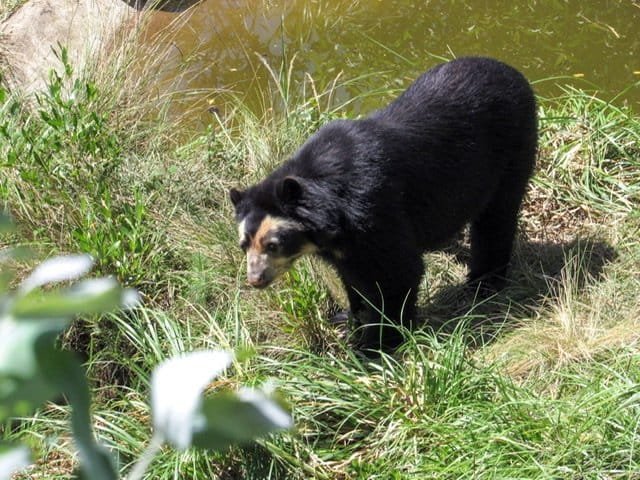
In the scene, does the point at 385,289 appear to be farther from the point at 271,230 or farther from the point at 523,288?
the point at 523,288

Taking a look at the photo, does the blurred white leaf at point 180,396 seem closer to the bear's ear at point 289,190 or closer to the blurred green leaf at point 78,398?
the blurred green leaf at point 78,398

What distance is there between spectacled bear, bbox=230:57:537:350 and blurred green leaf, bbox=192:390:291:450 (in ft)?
13.0

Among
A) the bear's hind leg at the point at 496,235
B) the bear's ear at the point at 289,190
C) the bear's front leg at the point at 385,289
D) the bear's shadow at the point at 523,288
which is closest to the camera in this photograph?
the bear's ear at the point at 289,190

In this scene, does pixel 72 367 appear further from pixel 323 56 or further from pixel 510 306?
pixel 323 56

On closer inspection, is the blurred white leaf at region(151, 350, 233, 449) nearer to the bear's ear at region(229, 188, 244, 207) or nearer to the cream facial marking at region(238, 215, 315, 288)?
the cream facial marking at region(238, 215, 315, 288)

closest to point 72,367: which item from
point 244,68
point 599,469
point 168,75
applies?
point 599,469

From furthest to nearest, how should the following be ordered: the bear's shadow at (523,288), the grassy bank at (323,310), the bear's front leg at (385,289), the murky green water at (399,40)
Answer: the murky green water at (399,40) → the bear's shadow at (523,288) → the bear's front leg at (385,289) → the grassy bank at (323,310)

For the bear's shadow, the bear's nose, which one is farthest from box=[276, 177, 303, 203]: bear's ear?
the bear's shadow

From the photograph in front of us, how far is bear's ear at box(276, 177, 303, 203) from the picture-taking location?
4599mm

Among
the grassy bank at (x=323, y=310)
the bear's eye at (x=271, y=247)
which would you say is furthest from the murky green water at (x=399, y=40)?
the bear's eye at (x=271, y=247)

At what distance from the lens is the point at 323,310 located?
215 inches

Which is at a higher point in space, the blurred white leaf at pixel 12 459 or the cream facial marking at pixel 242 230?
the blurred white leaf at pixel 12 459

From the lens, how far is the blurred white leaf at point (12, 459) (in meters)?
0.64

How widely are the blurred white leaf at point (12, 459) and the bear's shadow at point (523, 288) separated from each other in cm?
452
